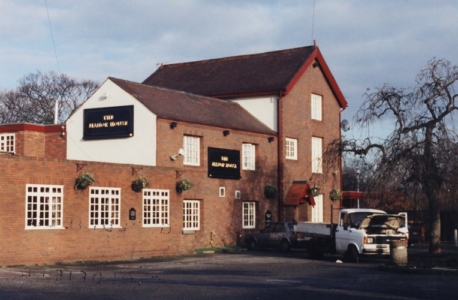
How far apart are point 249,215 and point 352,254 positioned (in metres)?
12.0

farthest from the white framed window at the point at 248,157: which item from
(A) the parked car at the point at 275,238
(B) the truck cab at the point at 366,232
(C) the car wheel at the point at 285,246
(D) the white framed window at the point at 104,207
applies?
(B) the truck cab at the point at 366,232

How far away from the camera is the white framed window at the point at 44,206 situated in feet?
89.6

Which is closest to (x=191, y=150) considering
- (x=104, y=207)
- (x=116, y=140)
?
(x=116, y=140)

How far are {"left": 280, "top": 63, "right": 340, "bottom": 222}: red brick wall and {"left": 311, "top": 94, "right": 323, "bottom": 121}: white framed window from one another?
0.22m

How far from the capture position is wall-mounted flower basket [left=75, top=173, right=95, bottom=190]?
28969 millimetres

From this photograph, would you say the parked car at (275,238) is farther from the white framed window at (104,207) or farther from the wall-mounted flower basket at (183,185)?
the white framed window at (104,207)

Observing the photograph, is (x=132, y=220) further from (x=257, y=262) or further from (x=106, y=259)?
(x=257, y=262)

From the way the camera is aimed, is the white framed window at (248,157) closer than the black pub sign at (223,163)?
No

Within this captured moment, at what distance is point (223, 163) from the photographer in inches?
1515

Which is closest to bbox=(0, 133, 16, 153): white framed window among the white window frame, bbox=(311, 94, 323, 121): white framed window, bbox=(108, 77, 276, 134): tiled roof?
bbox=(108, 77, 276, 134): tiled roof

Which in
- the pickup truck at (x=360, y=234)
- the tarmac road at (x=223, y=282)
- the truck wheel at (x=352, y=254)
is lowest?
the tarmac road at (x=223, y=282)

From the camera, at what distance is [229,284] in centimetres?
1986

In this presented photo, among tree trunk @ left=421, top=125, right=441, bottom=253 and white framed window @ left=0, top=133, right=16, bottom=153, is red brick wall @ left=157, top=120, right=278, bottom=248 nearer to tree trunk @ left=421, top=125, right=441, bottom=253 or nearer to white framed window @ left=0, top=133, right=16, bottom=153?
white framed window @ left=0, top=133, right=16, bottom=153

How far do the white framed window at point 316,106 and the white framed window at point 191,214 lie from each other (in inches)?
477
